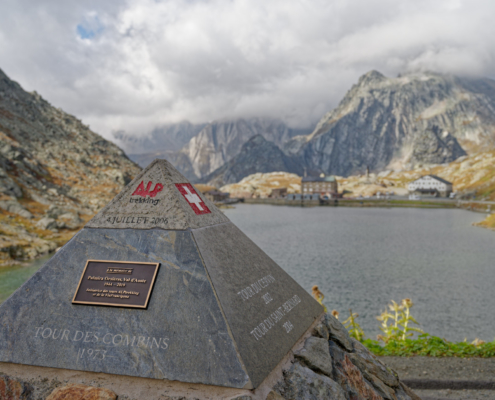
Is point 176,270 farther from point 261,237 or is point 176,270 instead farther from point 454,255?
point 261,237

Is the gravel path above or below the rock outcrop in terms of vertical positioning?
below

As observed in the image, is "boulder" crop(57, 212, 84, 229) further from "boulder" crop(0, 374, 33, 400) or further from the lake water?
"boulder" crop(0, 374, 33, 400)

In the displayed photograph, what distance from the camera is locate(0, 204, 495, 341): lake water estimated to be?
2173 centimetres

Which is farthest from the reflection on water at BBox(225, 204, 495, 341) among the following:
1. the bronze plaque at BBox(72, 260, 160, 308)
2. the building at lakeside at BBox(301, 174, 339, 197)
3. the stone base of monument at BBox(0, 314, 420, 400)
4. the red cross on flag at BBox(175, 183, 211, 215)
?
the building at lakeside at BBox(301, 174, 339, 197)

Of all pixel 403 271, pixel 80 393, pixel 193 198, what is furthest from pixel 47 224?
pixel 80 393

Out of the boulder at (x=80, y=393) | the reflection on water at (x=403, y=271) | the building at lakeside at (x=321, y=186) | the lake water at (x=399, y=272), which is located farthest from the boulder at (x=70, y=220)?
the building at lakeside at (x=321, y=186)

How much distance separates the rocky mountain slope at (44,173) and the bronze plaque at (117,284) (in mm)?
29861

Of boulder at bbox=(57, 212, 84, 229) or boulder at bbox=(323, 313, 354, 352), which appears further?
boulder at bbox=(57, 212, 84, 229)

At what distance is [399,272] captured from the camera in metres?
32.9

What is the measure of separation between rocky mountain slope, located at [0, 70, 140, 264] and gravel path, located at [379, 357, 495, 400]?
3214 cm

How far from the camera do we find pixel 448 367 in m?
10.0

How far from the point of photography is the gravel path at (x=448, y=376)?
8.79 m

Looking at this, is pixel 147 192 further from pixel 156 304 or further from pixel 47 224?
pixel 47 224

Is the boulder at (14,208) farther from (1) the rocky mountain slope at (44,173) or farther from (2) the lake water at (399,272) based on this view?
(2) the lake water at (399,272)
